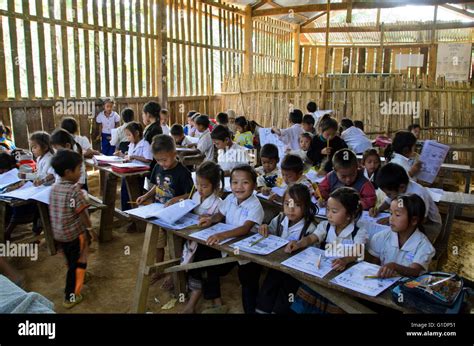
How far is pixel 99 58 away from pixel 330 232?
24.0 ft

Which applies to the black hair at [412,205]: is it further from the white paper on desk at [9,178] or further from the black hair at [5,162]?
the black hair at [5,162]

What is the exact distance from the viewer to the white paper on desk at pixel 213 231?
234cm

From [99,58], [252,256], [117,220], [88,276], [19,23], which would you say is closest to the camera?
[252,256]

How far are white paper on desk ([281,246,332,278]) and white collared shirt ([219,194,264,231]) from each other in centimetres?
49

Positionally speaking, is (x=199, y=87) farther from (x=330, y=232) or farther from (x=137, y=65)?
(x=330, y=232)

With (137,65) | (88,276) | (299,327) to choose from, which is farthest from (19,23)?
(299,327)

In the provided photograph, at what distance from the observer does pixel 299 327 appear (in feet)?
4.81

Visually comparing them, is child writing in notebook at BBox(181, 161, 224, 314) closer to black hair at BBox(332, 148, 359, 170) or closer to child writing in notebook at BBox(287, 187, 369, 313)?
child writing in notebook at BBox(287, 187, 369, 313)

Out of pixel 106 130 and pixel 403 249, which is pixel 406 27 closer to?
pixel 106 130

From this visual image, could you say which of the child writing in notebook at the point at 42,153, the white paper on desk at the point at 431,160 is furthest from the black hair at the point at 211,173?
the white paper on desk at the point at 431,160

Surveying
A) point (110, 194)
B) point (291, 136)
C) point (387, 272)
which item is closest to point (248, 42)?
point (291, 136)

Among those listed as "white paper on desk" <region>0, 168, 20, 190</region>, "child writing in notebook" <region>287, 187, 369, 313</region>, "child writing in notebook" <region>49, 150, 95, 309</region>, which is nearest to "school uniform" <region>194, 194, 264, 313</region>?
"child writing in notebook" <region>287, 187, 369, 313</region>

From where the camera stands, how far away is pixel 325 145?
4809mm

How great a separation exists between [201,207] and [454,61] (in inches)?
485
